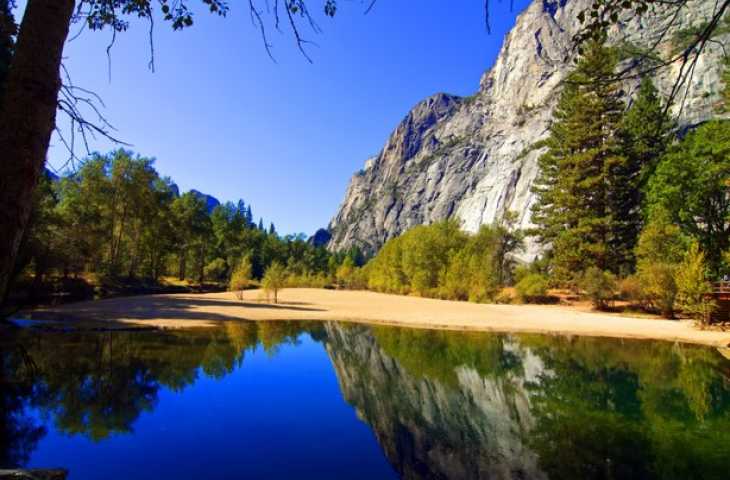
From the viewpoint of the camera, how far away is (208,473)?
19.4ft

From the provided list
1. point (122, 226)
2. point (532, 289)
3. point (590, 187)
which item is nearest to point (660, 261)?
point (532, 289)

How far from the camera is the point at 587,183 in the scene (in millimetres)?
37125

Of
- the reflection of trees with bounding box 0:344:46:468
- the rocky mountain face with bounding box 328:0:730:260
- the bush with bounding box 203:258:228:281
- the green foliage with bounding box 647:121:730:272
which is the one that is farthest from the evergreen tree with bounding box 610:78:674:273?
the bush with bounding box 203:258:228:281

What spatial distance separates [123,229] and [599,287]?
147 feet

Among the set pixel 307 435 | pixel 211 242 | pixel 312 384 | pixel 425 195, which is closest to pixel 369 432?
pixel 307 435

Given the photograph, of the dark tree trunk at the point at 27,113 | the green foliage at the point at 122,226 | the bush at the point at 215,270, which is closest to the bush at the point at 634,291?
the dark tree trunk at the point at 27,113

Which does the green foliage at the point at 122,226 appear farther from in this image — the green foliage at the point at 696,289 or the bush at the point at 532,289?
the green foliage at the point at 696,289

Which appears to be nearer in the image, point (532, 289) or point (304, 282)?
point (532, 289)

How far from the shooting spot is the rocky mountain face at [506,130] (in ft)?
246

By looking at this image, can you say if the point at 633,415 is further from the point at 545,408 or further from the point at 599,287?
the point at 599,287

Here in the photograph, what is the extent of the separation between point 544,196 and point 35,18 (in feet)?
154

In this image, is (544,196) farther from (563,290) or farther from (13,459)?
(13,459)

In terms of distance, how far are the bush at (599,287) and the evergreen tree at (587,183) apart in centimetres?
410

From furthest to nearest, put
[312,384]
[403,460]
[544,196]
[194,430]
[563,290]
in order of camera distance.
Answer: [544,196]
[563,290]
[312,384]
[194,430]
[403,460]
